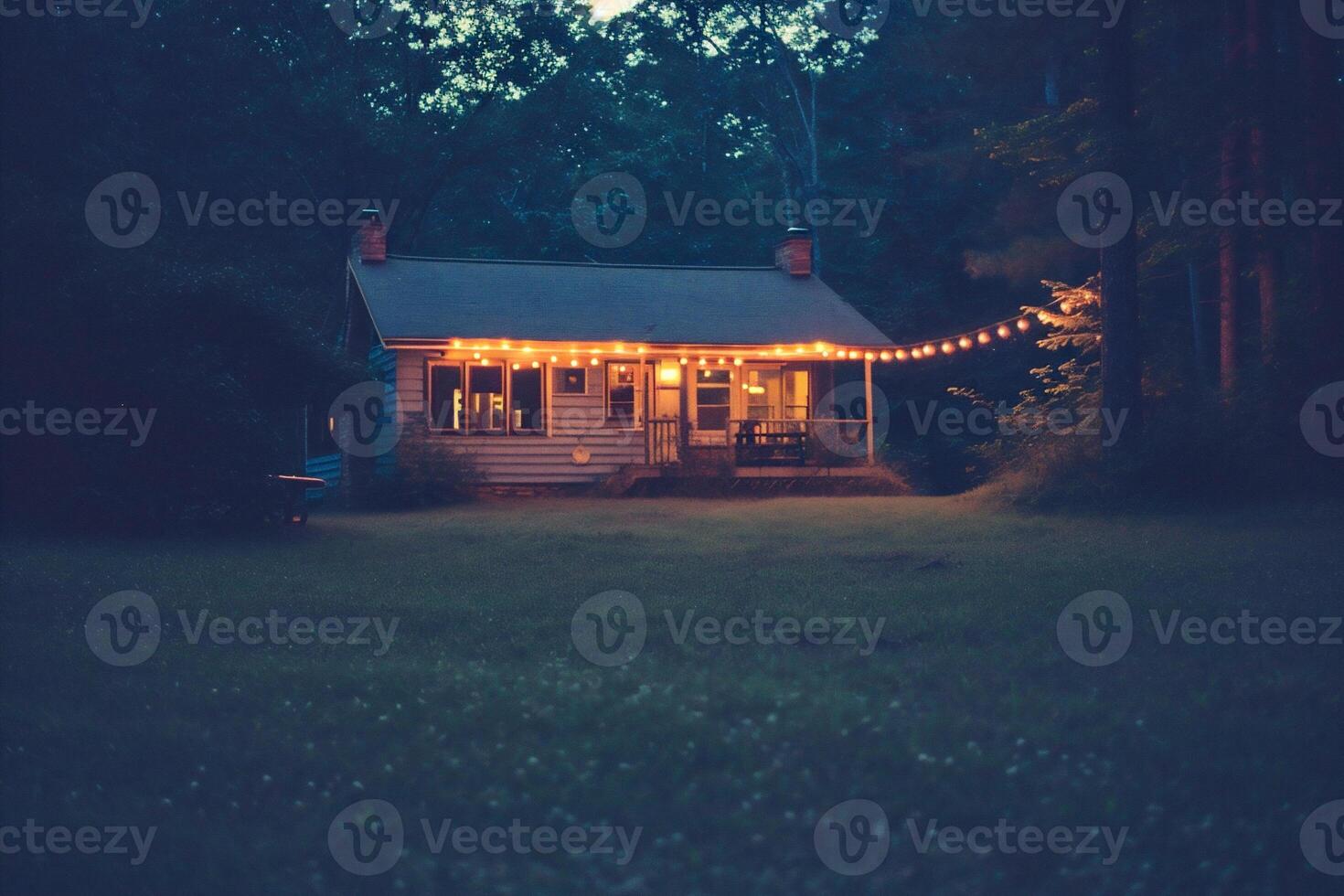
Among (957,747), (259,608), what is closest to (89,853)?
(957,747)

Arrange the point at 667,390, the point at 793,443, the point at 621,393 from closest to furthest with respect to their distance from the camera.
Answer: the point at 793,443, the point at 621,393, the point at 667,390

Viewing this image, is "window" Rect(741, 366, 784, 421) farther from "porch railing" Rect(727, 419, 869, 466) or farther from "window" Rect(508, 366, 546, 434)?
"window" Rect(508, 366, 546, 434)

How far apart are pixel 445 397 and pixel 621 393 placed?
3820 millimetres

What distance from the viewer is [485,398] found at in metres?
26.6

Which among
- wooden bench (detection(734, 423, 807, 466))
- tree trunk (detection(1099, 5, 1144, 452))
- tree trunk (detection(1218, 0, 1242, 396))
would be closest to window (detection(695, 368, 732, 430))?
wooden bench (detection(734, 423, 807, 466))

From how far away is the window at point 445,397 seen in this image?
26.1m

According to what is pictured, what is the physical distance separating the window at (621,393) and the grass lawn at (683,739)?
1566cm

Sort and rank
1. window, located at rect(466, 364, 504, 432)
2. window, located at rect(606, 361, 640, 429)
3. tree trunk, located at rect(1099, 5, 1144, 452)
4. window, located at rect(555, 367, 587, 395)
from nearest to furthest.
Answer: tree trunk, located at rect(1099, 5, 1144, 452), window, located at rect(466, 364, 504, 432), window, located at rect(555, 367, 587, 395), window, located at rect(606, 361, 640, 429)

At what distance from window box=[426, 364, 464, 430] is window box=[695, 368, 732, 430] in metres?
5.50

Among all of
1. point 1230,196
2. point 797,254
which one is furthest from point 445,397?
point 1230,196

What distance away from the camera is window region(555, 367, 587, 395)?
88.6 feet

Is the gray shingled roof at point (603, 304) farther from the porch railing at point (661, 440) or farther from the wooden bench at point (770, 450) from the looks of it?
the wooden bench at point (770, 450)

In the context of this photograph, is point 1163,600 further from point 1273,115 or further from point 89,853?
point 1273,115

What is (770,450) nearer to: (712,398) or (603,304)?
(712,398)
